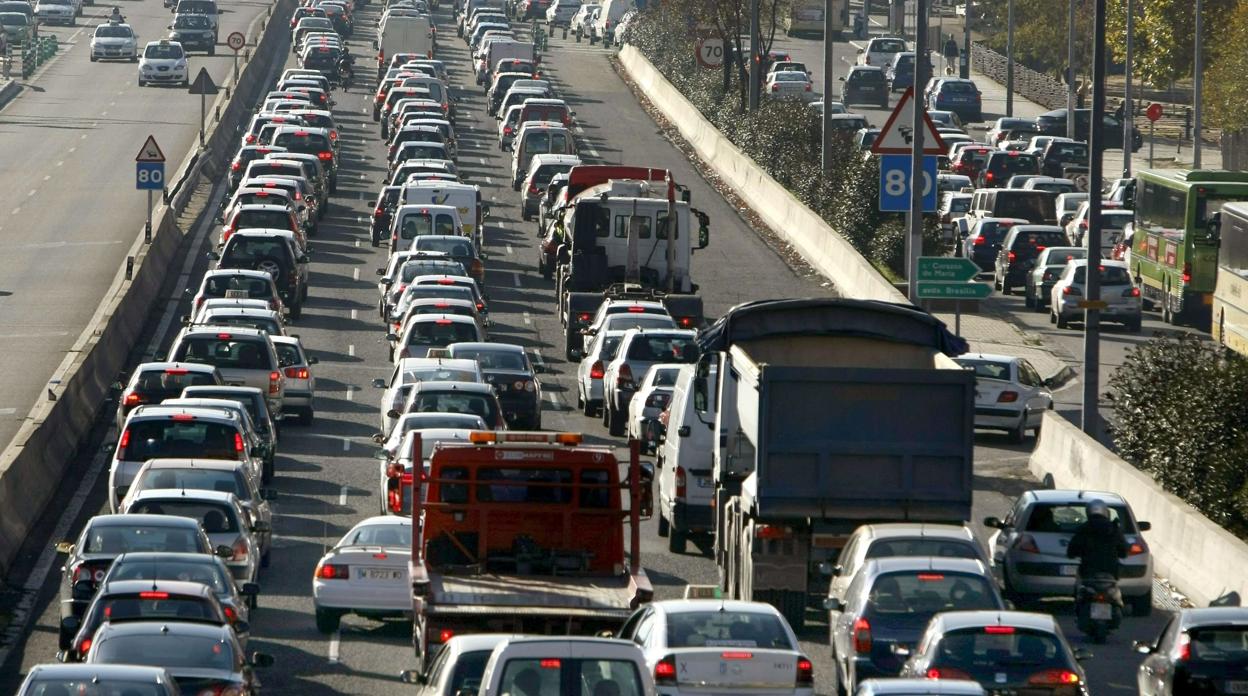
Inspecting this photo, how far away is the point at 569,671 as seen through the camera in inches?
585

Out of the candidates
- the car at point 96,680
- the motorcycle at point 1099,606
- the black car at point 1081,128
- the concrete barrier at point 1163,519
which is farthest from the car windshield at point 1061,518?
the black car at point 1081,128

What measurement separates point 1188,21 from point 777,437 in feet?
219

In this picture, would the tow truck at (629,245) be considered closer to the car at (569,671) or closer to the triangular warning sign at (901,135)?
the triangular warning sign at (901,135)

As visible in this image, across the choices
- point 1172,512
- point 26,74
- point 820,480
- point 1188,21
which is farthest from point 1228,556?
point 26,74

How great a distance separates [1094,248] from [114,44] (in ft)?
215

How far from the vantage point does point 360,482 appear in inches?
1292

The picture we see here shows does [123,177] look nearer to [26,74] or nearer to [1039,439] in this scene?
[26,74]

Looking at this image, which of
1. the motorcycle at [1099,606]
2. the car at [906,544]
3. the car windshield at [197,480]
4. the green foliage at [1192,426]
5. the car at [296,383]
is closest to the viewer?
the car at [906,544]

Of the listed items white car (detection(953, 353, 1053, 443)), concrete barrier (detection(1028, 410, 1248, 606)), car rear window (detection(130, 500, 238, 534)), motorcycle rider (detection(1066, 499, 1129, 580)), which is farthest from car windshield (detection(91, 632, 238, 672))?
white car (detection(953, 353, 1053, 443))

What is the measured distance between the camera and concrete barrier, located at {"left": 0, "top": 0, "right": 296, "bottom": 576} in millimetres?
28891

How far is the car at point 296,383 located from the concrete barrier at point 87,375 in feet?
8.54

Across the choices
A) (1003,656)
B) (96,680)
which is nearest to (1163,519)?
(1003,656)

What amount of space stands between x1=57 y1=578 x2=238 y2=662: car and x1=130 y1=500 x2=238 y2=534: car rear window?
181 inches

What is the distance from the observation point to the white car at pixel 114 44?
9462cm
